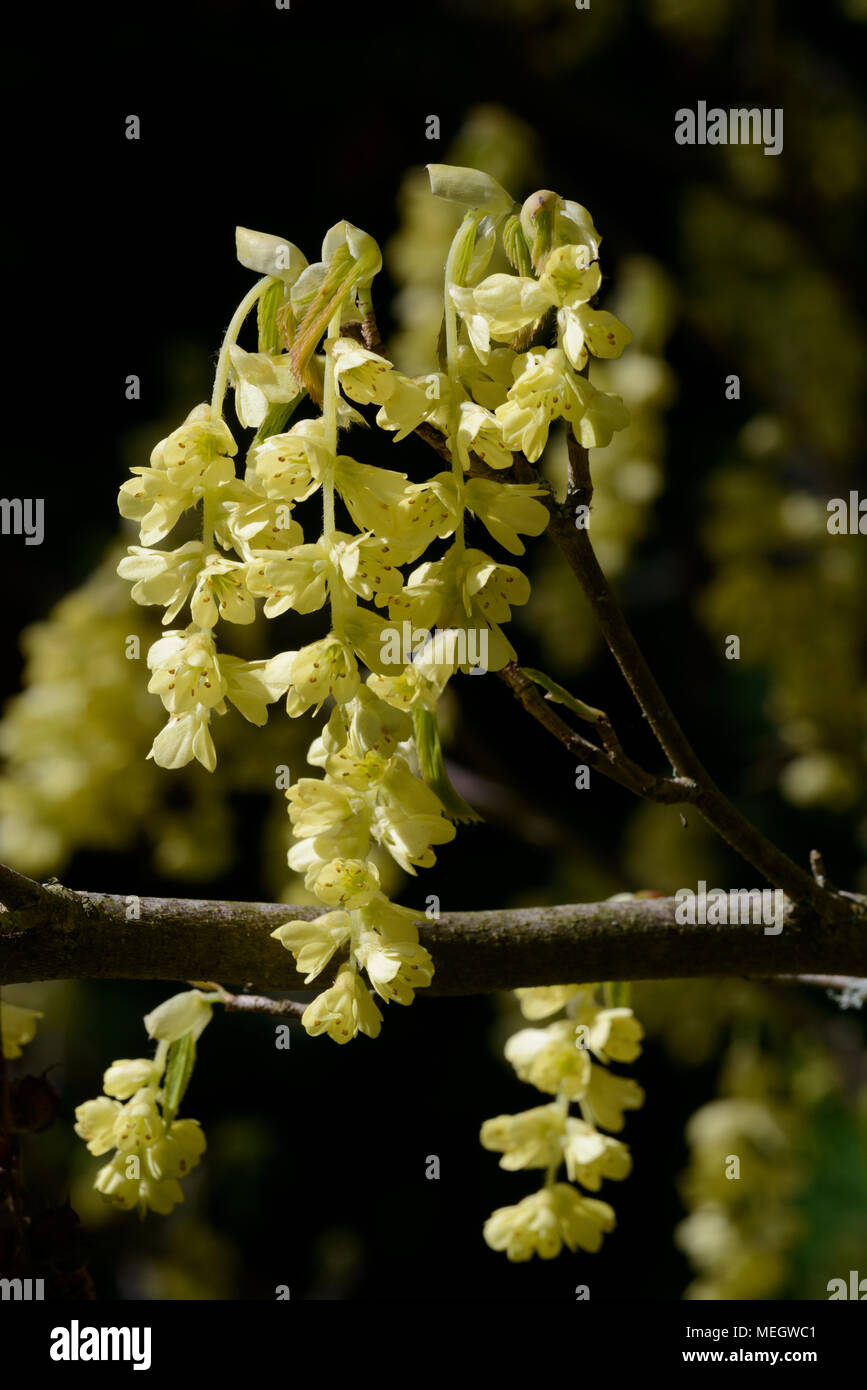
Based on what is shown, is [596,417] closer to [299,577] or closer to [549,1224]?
[299,577]

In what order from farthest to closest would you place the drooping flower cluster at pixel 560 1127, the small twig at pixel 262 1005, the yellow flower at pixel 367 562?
the drooping flower cluster at pixel 560 1127, the small twig at pixel 262 1005, the yellow flower at pixel 367 562

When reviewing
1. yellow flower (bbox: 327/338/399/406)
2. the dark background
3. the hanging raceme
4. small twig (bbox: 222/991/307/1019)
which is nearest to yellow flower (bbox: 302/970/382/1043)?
the hanging raceme

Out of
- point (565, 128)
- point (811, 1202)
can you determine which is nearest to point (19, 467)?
point (565, 128)

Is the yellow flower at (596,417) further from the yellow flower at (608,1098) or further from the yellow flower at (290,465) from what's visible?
the yellow flower at (608,1098)

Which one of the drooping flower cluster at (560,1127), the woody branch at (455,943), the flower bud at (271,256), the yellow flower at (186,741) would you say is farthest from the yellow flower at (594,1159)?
the flower bud at (271,256)

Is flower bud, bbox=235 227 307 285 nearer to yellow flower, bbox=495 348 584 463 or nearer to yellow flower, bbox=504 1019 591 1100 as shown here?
yellow flower, bbox=495 348 584 463

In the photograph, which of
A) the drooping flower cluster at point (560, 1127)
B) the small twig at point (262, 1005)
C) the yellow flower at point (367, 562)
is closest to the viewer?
the yellow flower at point (367, 562)
